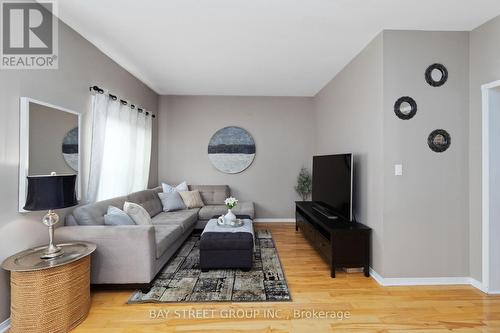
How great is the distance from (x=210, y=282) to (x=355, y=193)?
2182 mm

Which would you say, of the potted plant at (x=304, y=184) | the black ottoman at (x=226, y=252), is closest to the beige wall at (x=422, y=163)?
the black ottoman at (x=226, y=252)

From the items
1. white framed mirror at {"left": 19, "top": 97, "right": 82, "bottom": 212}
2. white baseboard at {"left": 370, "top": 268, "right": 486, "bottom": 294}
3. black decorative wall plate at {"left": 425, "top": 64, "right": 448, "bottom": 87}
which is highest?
black decorative wall plate at {"left": 425, "top": 64, "right": 448, "bottom": 87}

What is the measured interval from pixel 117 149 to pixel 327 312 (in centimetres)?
338

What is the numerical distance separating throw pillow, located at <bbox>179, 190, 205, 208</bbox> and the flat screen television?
87.1 inches

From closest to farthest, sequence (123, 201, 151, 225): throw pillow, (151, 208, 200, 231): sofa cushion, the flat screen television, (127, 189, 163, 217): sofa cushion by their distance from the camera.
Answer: (123, 201, 151, 225): throw pillow, the flat screen television, (151, 208, 200, 231): sofa cushion, (127, 189, 163, 217): sofa cushion

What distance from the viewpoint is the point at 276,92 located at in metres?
5.36

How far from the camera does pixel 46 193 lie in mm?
1993

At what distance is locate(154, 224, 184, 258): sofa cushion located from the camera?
9.50ft

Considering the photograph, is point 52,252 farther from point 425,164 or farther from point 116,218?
point 425,164

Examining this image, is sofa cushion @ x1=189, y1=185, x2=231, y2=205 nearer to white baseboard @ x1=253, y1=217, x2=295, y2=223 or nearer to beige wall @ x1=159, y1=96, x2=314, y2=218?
beige wall @ x1=159, y1=96, x2=314, y2=218

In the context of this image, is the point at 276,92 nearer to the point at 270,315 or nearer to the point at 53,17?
the point at 53,17

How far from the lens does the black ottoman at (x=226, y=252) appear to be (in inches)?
123

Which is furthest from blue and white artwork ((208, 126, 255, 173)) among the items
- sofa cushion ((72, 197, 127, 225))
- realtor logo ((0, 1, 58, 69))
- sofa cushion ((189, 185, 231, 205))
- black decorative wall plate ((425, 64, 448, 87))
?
black decorative wall plate ((425, 64, 448, 87))

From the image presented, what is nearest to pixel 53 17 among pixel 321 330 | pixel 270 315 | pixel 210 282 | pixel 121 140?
pixel 121 140
